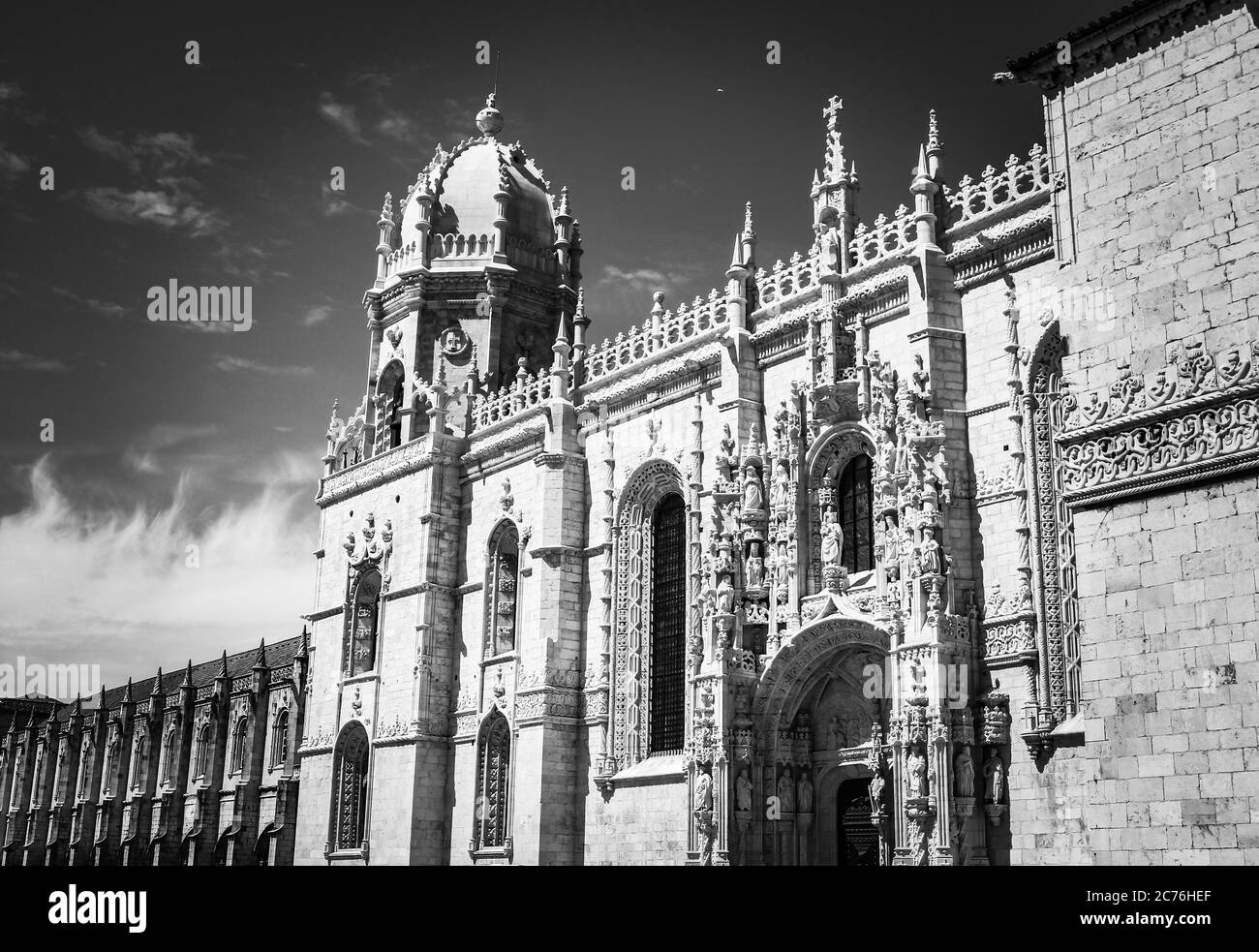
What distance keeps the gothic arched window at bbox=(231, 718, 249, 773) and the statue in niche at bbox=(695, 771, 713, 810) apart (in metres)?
32.2

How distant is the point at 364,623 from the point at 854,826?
53.3 ft

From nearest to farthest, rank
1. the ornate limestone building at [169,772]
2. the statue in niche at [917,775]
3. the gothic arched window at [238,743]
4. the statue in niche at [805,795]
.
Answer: the statue in niche at [917,775]
the statue in niche at [805,795]
the ornate limestone building at [169,772]
the gothic arched window at [238,743]

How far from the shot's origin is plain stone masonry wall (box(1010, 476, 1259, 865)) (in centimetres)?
1043

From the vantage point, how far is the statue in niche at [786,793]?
23688 mm

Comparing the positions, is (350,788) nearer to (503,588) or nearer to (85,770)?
(503,588)

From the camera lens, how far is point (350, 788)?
33.9 m

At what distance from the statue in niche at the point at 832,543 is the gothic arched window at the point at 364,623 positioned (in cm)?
1509

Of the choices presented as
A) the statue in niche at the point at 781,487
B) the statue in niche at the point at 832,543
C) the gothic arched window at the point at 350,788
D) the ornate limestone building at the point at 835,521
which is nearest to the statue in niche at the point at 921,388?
the ornate limestone building at the point at 835,521

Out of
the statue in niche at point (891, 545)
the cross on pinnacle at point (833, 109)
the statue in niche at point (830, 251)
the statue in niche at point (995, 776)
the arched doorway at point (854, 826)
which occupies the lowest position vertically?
the arched doorway at point (854, 826)

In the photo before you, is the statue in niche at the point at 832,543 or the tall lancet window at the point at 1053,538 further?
the statue in niche at the point at 832,543

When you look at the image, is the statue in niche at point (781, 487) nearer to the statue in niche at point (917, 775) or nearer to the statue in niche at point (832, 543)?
the statue in niche at point (832, 543)

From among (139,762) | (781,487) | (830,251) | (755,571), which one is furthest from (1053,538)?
(139,762)
